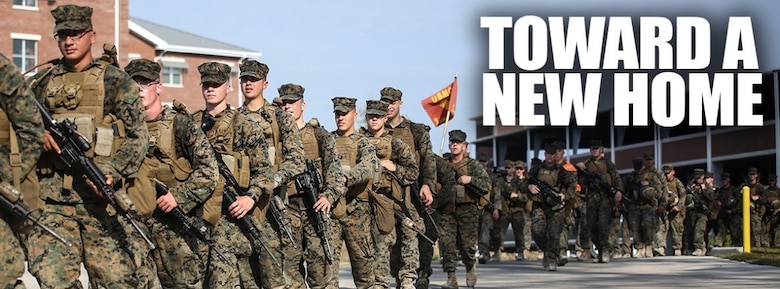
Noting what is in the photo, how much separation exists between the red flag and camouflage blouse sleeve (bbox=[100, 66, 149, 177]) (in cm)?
2000

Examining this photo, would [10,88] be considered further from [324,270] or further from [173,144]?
[324,270]

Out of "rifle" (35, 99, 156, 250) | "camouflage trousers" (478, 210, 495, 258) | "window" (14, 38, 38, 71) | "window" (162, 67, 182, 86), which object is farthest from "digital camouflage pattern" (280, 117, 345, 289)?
"window" (162, 67, 182, 86)

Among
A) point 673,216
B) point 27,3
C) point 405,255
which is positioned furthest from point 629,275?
point 27,3

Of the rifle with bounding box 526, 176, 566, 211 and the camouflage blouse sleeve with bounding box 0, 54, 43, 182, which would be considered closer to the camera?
the camouflage blouse sleeve with bounding box 0, 54, 43, 182

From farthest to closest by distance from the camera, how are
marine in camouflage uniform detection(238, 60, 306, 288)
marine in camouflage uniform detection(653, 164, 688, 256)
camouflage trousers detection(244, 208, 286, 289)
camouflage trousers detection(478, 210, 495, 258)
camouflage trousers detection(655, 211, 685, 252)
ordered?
camouflage trousers detection(655, 211, 685, 252)
marine in camouflage uniform detection(653, 164, 688, 256)
camouflage trousers detection(478, 210, 495, 258)
marine in camouflage uniform detection(238, 60, 306, 288)
camouflage trousers detection(244, 208, 286, 289)

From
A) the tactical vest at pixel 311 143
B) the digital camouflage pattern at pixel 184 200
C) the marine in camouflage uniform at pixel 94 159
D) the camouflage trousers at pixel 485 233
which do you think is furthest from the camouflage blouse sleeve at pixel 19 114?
the camouflage trousers at pixel 485 233

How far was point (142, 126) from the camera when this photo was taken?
847 cm

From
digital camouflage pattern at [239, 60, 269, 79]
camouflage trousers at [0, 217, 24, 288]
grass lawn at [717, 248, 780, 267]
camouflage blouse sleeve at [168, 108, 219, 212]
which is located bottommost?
grass lawn at [717, 248, 780, 267]

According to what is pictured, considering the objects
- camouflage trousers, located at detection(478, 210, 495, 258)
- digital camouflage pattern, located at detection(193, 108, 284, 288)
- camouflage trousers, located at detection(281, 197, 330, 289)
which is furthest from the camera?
camouflage trousers, located at detection(478, 210, 495, 258)

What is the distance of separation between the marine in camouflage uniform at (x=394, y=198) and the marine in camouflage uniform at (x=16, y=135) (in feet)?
19.3

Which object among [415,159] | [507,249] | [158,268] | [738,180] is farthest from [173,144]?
[738,180]

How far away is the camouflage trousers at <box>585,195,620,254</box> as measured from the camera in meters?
23.1

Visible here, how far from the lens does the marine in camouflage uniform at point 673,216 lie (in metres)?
26.7

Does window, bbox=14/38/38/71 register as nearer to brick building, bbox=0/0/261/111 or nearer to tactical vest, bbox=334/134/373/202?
brick building, bbox=0/0/261/111
